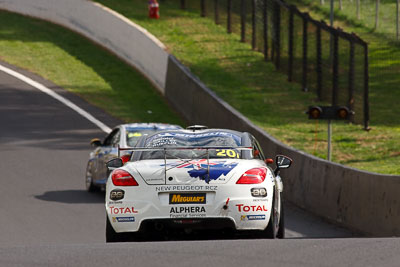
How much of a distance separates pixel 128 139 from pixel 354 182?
5240mm

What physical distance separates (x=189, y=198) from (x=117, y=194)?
80 cm

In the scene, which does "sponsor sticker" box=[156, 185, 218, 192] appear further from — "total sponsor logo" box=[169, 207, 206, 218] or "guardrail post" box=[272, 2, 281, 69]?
"guardrail post" box=[272, 2, 281, 69]

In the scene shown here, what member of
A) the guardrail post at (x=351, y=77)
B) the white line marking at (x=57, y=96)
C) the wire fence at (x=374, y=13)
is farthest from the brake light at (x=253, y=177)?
the wire fence at (x=374, y=13)

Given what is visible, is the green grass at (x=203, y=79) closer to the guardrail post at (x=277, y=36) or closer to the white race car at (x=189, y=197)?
the guardrail post at (x=277, y=36)

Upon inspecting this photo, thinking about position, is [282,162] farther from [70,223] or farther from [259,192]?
[70,223]

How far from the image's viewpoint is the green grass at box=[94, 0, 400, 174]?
2502cm

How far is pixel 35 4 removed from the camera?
45.1m

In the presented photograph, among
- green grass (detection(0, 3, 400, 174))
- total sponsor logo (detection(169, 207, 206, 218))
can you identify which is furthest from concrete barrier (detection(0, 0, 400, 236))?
total sponsor logo (detection(169, 207, 206, 218))

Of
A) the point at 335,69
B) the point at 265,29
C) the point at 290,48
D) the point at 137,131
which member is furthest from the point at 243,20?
the point at 137,131

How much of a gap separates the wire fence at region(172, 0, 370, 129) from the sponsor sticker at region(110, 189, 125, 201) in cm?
1690

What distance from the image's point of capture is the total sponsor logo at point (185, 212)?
11.0 meters

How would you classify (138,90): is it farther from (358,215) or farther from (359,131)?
(358,215)

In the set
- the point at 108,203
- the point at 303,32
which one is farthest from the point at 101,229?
the point at 303,32

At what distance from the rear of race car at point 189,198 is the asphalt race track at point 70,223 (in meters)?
0.77
